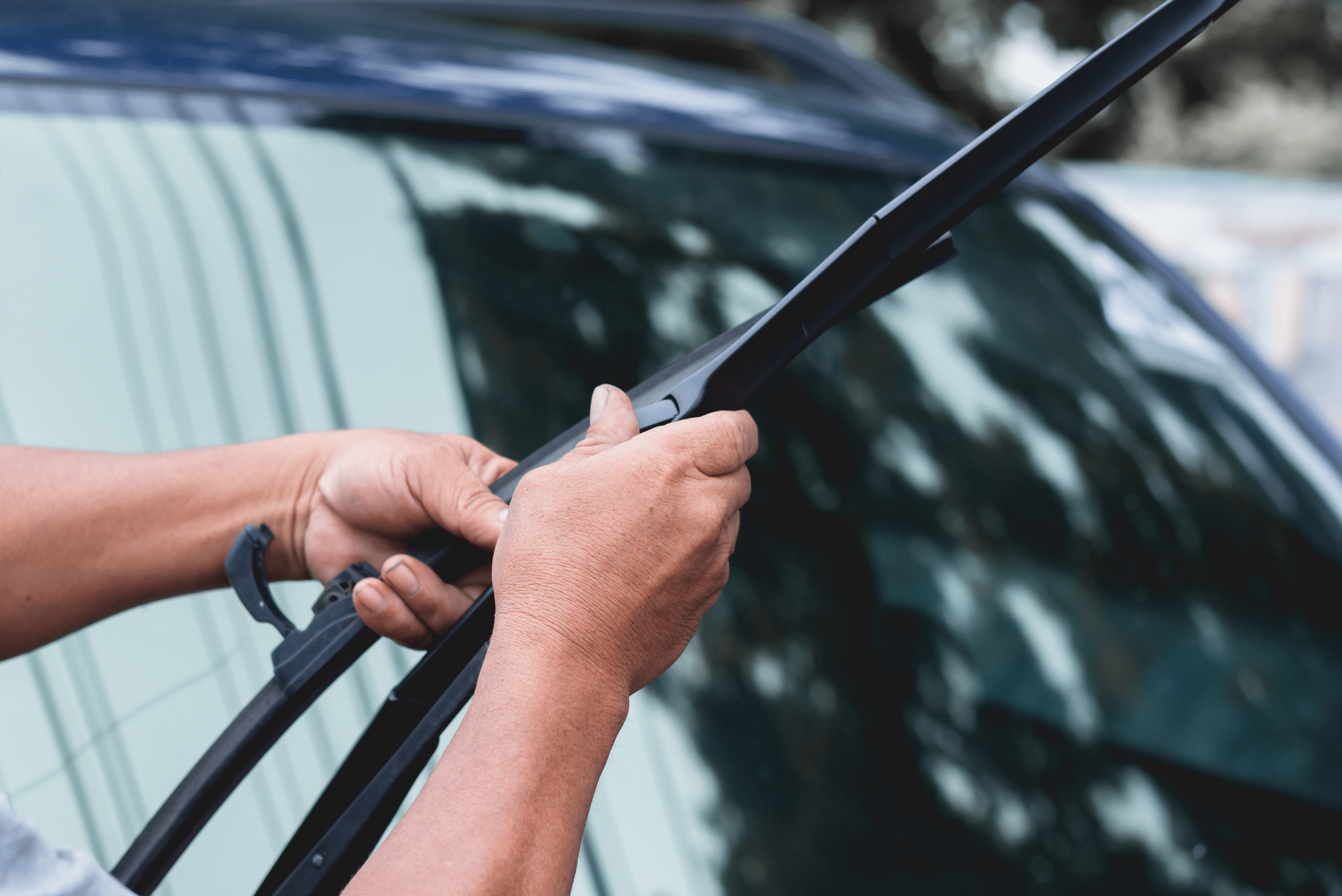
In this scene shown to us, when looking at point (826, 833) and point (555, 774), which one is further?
point (826, 833)

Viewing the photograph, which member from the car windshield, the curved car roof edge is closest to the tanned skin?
the car windshield

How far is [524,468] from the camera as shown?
0.92 meters

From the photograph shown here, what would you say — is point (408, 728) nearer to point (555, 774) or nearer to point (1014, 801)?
point (555, 774)

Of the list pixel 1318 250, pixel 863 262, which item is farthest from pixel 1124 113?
pixel 863 262

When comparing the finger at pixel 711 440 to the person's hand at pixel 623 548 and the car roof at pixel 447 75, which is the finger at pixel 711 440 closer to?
the person's hand at pixel 623 548

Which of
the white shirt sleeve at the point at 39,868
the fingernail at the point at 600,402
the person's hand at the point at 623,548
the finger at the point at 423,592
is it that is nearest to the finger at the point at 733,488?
the person's hand at the point at 623,548

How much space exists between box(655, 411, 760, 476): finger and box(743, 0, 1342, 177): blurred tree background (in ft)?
45.0

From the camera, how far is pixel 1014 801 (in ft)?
4.02

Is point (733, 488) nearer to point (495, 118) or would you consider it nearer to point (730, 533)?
point (730, 533)

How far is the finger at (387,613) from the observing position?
2.80 ft

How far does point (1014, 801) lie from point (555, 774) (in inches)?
28.8

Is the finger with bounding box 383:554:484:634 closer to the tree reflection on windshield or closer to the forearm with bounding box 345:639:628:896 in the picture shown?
the forearm with bounding box 345:639:628:896

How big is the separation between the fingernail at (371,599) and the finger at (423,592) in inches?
0.6

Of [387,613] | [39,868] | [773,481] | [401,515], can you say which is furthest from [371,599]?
[773,481]
